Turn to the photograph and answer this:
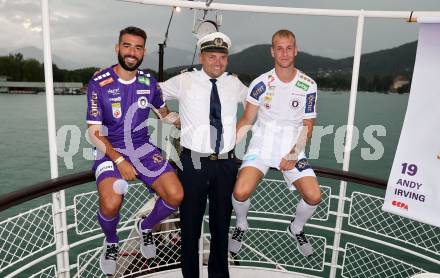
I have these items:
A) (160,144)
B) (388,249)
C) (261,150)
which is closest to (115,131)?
(160,144)

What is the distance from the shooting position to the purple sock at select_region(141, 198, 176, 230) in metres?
2.70

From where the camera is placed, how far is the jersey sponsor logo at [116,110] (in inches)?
104

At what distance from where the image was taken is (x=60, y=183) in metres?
2.54

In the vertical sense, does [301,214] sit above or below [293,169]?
below

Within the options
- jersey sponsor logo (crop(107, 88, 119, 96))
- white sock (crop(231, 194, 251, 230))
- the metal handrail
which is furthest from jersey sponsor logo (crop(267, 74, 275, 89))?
jersey sponsor logo (crop(107, 88, 119, 96))

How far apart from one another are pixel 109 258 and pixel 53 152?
91 cm

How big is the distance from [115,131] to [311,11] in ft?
6.42

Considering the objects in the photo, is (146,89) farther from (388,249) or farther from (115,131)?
(388,249)

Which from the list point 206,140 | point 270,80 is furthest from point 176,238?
point 270,80

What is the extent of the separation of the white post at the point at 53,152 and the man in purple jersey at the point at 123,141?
0.27 meters

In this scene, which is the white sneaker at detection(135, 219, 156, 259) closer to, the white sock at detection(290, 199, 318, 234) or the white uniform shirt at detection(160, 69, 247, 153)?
the white uniform shirt at detection(160, 69, 247, 153)

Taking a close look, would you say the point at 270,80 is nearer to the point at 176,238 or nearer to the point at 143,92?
the point at 143,92

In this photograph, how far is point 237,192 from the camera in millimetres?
2791

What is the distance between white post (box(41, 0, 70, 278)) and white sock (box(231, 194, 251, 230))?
53.0 inches
